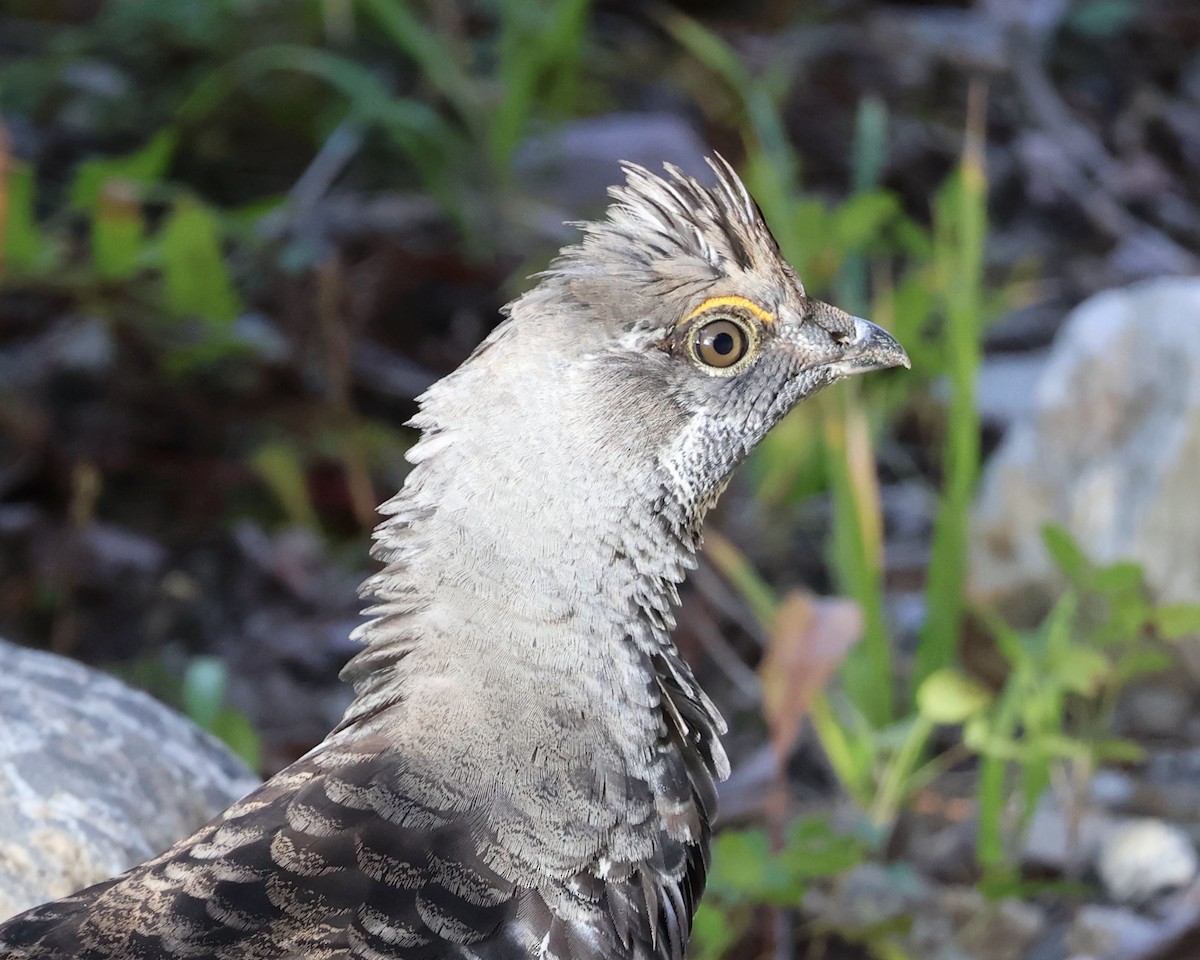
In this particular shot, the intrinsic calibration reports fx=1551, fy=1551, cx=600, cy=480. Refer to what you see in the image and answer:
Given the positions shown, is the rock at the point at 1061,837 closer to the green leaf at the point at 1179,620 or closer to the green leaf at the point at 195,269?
the green leaf at the point at 1179,620

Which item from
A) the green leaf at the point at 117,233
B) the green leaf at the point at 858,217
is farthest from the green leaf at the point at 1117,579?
the green leaf at the point at 117,233

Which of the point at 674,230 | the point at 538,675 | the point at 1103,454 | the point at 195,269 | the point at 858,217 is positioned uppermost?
the point at 858,217

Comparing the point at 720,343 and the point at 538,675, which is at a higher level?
the point at 720,343

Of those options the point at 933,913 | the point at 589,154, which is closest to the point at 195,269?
the point at 589,154

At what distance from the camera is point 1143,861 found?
12.6ft

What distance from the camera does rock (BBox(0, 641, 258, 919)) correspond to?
2750 millimetres

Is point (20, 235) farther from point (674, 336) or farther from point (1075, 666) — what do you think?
point (1075, 666)

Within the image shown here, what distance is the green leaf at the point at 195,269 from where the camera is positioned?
187 inches

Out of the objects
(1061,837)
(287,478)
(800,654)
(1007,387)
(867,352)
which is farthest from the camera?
(1007,387)

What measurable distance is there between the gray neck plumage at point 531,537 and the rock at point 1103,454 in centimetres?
242

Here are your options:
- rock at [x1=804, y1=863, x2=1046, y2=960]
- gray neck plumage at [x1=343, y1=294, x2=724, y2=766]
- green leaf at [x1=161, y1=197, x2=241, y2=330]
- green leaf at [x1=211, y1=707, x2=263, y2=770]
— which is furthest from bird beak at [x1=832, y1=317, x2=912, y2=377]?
green leaf at [x1=161, y1=197, x2=241, y2=330]

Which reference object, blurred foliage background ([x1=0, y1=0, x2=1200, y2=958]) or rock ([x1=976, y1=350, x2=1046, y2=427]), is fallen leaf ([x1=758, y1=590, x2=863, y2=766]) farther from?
rock ([x1=976, y1=350, x2=1046, y2=427])

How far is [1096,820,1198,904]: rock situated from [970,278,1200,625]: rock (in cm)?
76

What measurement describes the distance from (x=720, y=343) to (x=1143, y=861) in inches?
82.5
